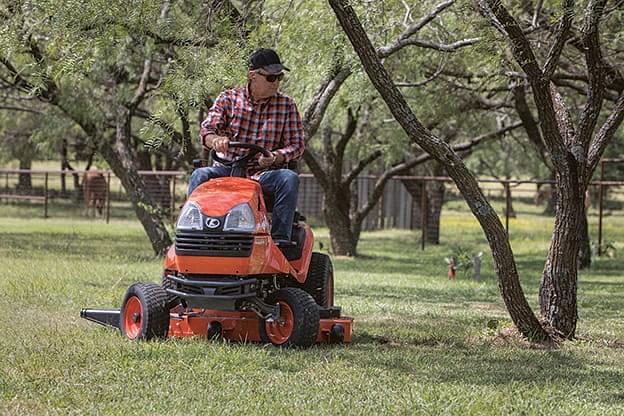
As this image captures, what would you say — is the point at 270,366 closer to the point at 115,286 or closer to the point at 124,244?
the point at 115,286

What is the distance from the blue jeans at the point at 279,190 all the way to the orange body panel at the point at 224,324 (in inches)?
25.8

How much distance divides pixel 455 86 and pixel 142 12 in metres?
10.2

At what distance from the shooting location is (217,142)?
8.97m

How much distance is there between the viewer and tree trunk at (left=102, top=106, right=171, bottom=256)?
20.1 meters

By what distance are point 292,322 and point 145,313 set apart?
41.9 inches

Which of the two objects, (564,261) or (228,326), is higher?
(564,261)

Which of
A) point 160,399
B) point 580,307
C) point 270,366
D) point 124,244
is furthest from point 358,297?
point 124,244

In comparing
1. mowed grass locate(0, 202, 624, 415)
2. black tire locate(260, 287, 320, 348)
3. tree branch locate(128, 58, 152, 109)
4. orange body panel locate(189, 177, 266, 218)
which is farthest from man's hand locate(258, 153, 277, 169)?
tree branch locate(128, 58, 152, 109)

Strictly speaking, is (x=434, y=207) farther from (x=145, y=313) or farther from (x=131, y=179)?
(x=145, y=313)

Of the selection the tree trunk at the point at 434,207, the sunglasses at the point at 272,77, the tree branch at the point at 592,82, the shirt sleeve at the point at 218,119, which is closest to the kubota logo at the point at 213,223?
the shirt sleeve at the point at 218,119

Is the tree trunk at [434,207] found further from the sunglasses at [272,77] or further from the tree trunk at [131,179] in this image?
the sunglasses at [272,77]

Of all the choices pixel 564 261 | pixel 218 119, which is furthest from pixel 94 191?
pixel 218 119

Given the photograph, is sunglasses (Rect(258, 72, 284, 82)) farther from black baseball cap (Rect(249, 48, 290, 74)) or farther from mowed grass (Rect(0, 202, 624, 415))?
mowed grass (Rect(0, 202, 624, 415))

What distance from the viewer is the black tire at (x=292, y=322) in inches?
340
